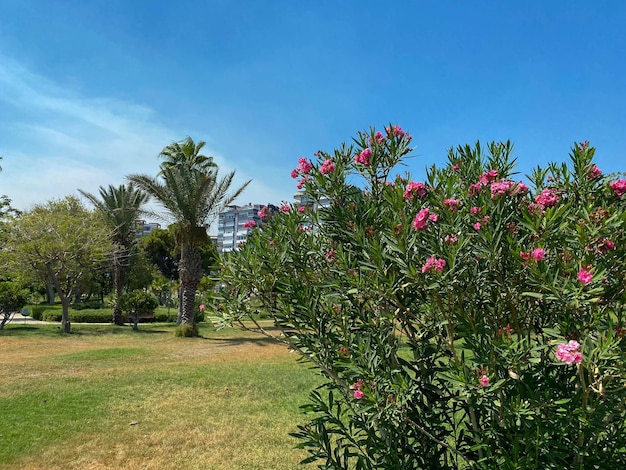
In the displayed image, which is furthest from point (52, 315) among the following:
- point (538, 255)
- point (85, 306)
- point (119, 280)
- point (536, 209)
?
point (538, 255)

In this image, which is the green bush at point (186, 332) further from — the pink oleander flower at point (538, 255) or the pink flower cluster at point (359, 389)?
the pink oleander flower at point (538, 255)

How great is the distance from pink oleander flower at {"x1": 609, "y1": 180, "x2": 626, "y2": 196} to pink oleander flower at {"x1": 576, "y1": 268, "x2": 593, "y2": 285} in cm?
74

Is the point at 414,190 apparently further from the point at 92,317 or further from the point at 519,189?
the point at 92,317

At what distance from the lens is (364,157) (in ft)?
9.31

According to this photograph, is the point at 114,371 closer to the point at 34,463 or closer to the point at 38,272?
the point at 34,463

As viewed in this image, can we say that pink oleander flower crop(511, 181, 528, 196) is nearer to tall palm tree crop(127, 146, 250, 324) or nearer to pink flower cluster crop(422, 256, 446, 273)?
pink flower cluster crop(422, 256, 446, 273)

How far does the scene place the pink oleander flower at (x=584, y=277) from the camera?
1795 millimetres

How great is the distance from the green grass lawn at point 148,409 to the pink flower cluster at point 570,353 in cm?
356

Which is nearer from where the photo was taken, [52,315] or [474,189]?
[474,189]

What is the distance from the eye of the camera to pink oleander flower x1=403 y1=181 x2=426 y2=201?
242 cm

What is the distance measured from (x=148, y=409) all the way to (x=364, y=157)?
5.69m

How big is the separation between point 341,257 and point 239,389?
6550 mm

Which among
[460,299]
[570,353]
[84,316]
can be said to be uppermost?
[460,299]

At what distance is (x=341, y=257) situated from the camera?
7.75 ft
